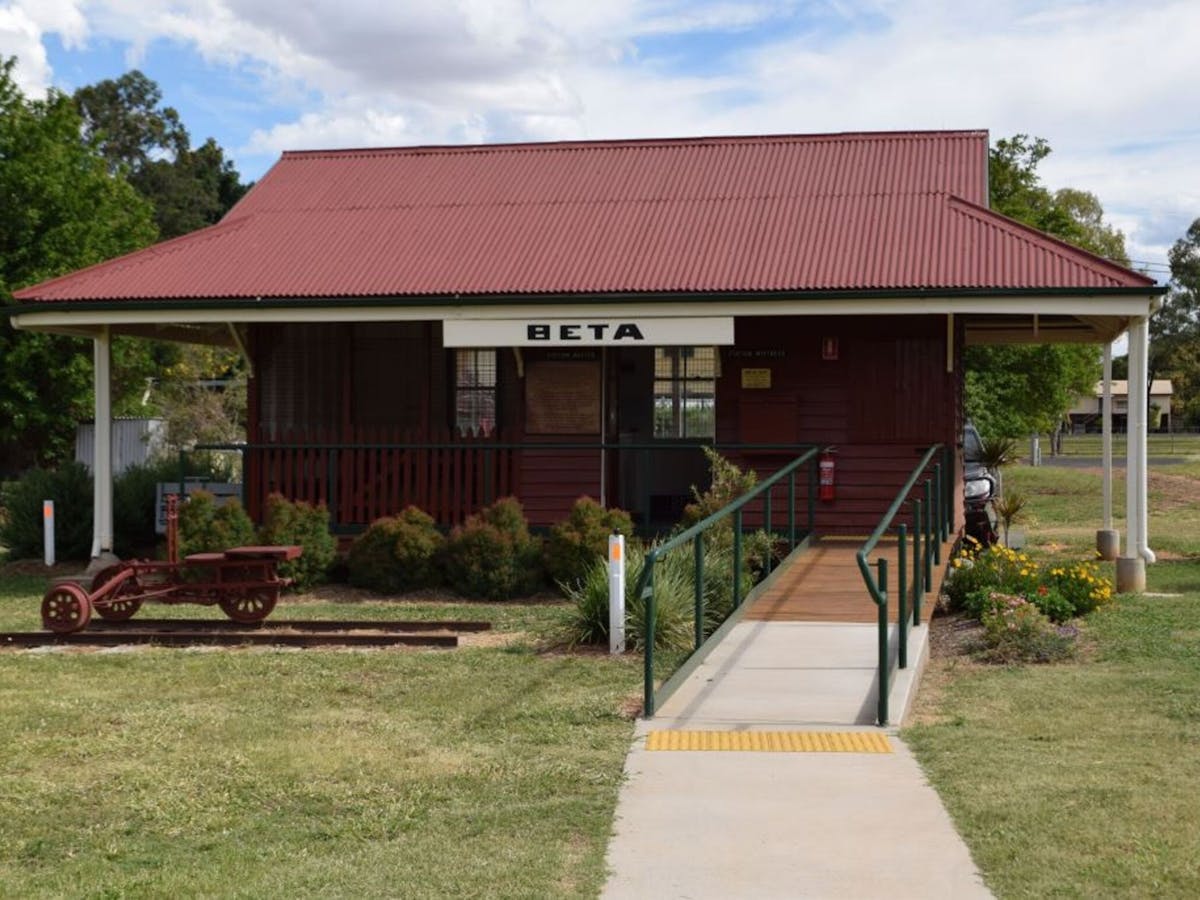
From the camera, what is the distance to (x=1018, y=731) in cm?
834

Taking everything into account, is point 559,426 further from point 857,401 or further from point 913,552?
point 913,552

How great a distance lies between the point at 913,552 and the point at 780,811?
531cm

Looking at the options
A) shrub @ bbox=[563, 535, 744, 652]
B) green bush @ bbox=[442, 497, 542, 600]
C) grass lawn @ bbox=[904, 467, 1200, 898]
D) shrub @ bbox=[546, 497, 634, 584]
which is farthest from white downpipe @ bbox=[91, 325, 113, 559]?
grass lawn @ bbox=[904, 467, 1200, 898]

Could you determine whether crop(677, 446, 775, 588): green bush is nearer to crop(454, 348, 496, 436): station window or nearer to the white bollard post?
crop(454, 348, 496, 436): station window

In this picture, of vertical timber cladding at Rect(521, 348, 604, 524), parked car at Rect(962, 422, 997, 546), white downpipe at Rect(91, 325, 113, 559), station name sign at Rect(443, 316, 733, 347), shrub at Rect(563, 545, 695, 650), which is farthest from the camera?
parked car at Rect(962, 422, 997, 546)

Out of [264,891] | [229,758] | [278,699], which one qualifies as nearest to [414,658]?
[278,699]

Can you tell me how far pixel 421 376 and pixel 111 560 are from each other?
392cm

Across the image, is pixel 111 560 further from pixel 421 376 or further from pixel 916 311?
pixel 916 311

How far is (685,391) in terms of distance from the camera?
672 inches

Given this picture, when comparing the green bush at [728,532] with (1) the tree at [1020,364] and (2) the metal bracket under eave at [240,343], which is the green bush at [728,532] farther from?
(1) the tree at [1020,364]

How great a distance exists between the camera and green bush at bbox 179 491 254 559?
50.0 ft

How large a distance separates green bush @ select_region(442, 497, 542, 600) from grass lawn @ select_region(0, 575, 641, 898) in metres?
3.20

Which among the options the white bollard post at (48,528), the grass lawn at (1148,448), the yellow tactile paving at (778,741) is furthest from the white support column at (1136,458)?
the grass lawn at (1148,448)

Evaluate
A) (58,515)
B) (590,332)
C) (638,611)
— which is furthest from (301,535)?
(638,611)
